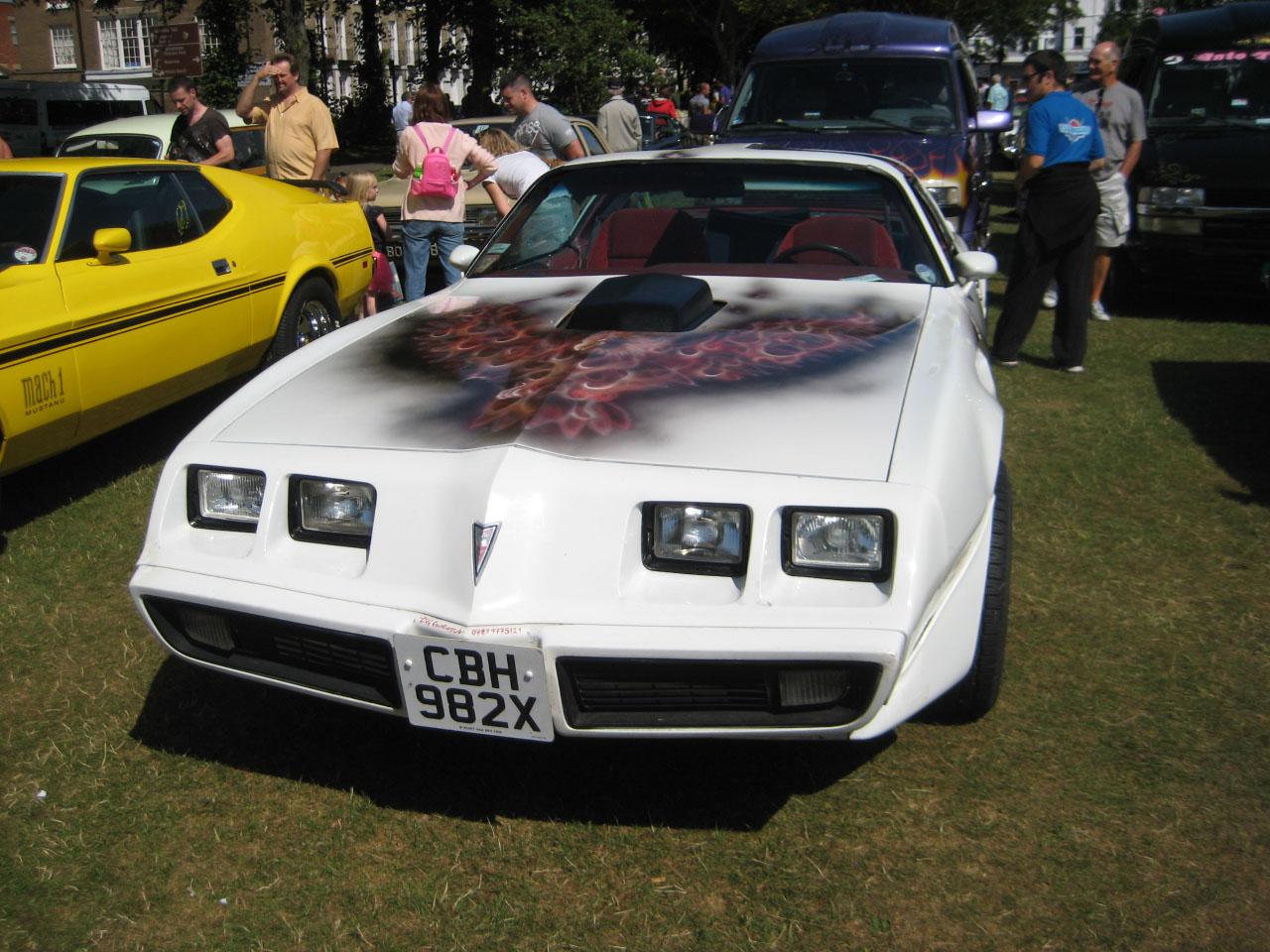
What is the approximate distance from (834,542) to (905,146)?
613 cm

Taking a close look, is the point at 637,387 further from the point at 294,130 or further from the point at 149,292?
the point at 294,130

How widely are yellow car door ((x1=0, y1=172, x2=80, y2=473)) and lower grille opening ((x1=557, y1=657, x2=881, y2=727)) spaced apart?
2.76m

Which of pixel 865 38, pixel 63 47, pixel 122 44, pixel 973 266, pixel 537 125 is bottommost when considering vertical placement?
pixel 973 266

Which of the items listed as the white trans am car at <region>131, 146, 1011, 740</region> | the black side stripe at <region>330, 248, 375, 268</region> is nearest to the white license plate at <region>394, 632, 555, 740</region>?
the white trans am car at <region>131, 146, 1011, 740</region>

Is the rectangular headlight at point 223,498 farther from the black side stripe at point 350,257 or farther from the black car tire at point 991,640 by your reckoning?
the black side stripe at point 350,257

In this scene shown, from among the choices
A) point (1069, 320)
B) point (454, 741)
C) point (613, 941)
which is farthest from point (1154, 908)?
point (1069, 320)

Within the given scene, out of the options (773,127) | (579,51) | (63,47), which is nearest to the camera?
(773,127)

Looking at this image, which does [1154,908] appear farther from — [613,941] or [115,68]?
[115,68]

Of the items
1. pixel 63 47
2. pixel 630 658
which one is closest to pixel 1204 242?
pixel 630 658

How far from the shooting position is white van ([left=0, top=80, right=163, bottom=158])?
2014 centimetres

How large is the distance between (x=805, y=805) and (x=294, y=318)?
414cm

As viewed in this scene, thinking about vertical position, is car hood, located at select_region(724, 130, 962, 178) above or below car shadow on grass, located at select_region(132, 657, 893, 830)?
above

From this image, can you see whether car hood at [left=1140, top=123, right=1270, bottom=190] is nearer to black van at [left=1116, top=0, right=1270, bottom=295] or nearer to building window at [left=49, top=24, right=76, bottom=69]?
black van at [left=1116, top=0, right=1270, bottom=295]

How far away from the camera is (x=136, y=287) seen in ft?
15.4
